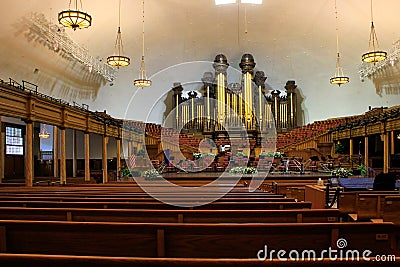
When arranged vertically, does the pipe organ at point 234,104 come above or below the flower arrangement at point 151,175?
above

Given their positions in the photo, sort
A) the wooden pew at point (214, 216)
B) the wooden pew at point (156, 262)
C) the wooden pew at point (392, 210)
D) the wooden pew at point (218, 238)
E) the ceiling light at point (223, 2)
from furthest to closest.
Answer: the ceiling light at point (223, 2) → the wooden pew at point (392, 210) → the wooden pew at point (214, 216) → the wooden pew at point (218, 238) → the wooden pew at point (156, 262)

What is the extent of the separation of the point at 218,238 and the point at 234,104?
69.9 ft

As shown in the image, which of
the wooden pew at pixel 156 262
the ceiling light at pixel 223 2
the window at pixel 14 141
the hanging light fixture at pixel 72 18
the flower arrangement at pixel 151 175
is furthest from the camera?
the ceiling light at pixel 223 2

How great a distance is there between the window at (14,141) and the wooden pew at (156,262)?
16026 mm

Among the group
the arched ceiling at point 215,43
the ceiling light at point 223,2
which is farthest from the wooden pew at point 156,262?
the ceiling light at point 223,2

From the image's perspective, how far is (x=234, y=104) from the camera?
23.4m

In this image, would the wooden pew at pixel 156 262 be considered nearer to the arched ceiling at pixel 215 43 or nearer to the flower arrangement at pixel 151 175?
the flower arrangement at pixel 151 175

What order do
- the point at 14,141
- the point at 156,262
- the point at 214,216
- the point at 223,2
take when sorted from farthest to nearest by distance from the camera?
the point at 223,2 < the point at 14,141 < the point at 214,216 < the point at 156,262

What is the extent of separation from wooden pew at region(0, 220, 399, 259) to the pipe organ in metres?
19.9

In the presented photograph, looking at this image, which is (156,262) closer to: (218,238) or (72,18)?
(218,238)

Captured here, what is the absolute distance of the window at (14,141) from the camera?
16189 millimetres

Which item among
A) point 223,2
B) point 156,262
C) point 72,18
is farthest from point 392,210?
point 223,2

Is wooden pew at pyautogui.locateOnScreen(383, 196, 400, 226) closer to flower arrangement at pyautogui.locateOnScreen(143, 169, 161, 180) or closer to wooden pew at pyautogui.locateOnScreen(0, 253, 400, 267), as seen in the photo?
wooden pew at pyautogui.locateOnScreen(0, 253, 400, 267)

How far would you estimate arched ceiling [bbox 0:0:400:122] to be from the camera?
47.4ft
